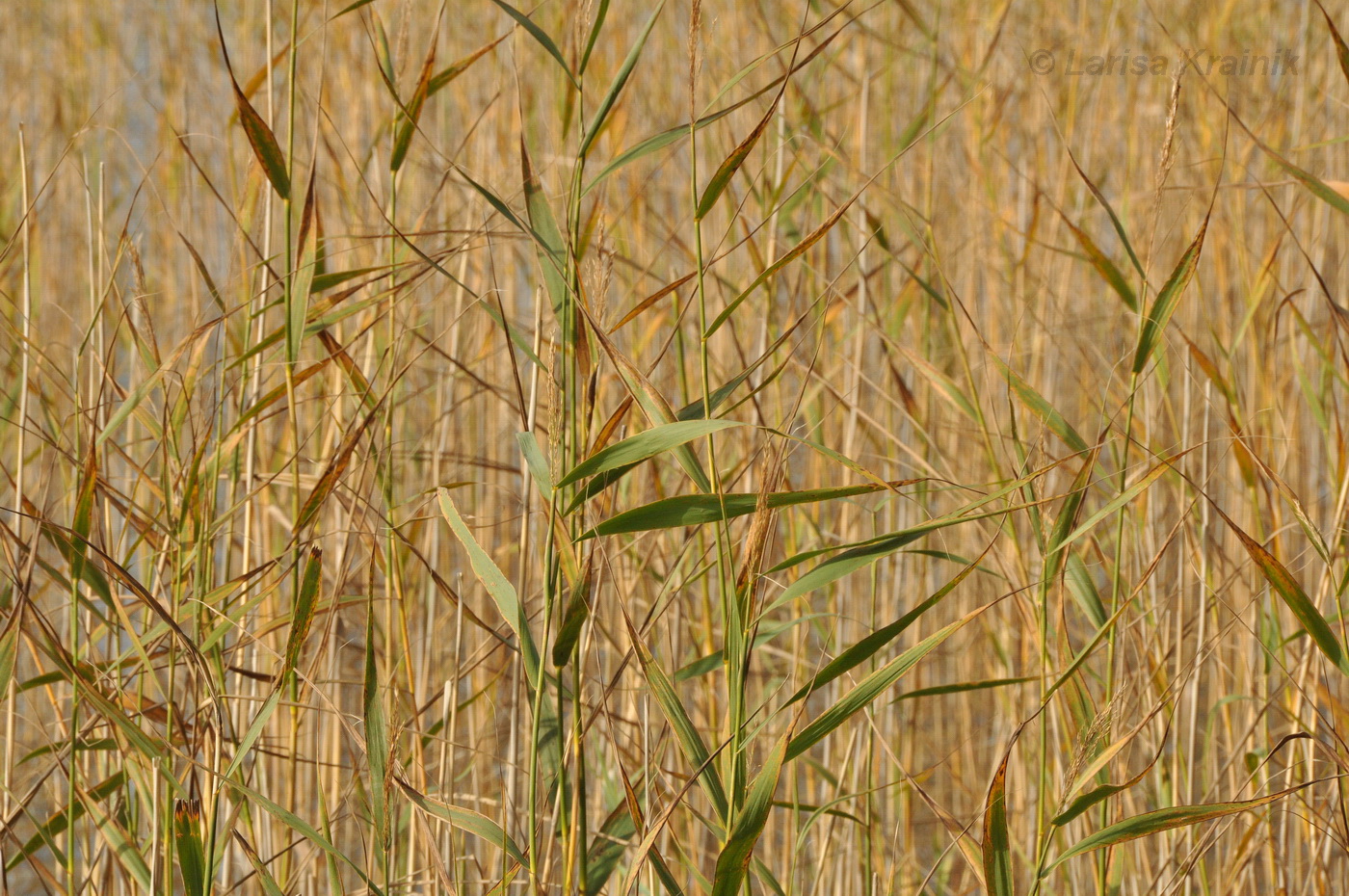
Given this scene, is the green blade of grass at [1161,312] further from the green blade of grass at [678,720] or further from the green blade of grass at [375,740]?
the green blade of grass at [375,740]

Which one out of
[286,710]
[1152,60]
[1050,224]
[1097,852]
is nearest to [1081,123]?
[1152,60]

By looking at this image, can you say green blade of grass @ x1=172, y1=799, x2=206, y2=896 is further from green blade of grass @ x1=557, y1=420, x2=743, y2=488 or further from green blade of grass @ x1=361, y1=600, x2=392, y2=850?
green blade of grass @ x1=557, y1=420, x2=743, y2=488

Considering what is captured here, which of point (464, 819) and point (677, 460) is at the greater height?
point (677, 460)

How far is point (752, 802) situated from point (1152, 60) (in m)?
1.50

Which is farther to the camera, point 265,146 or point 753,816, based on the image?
point 265,146

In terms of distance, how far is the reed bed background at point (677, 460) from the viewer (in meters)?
0.62

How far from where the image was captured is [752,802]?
552 millimetres

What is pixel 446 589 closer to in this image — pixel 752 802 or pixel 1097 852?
pixel 752 802

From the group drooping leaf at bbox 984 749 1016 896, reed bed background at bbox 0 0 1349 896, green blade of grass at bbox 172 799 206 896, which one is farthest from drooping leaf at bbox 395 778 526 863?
drooping leaf at bbox 984 749 1016 896

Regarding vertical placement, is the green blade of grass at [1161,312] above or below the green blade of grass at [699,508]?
above

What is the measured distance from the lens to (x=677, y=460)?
656 millimetres

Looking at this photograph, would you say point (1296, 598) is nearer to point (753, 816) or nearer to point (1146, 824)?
point (1146, 824)

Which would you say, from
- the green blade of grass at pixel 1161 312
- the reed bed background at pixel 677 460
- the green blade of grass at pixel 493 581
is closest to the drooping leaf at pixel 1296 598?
the reed bed background at pixel 677 460

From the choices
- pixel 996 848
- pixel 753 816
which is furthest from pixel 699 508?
pixel 996 848
